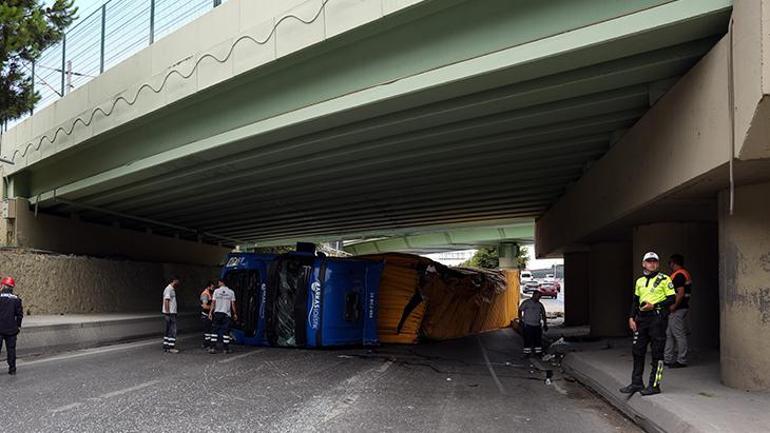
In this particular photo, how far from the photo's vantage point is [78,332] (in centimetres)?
1491

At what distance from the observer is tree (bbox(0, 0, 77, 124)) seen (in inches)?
428

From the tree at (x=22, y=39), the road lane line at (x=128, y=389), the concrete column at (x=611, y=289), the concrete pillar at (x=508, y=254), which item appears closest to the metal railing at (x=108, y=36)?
the tree at (x=22, y=39)

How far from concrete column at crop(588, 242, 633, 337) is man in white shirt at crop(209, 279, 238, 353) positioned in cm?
1045

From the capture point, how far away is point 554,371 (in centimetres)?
1246

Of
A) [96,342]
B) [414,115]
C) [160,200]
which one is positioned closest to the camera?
[414,115]

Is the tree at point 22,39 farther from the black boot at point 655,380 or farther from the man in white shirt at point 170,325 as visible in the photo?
the black boot at point 655,380

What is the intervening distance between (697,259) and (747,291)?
4.30 m

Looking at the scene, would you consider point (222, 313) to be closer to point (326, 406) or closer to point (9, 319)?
point (9, 319)

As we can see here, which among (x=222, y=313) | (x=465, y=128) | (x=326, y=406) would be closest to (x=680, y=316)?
(x=465, y=128)

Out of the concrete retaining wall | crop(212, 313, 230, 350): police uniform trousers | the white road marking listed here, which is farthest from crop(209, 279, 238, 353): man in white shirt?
the concrete retaining wall

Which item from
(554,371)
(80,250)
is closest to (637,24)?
(554,371)

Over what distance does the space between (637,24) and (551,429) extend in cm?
474

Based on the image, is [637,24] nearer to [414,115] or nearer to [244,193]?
[414,115]

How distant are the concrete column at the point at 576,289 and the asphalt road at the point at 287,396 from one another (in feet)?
40.5
